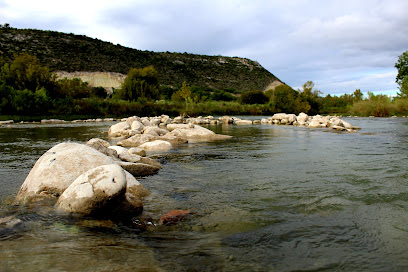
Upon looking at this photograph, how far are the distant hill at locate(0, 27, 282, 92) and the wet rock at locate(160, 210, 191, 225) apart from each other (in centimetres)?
6349

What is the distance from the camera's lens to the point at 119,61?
240 feet

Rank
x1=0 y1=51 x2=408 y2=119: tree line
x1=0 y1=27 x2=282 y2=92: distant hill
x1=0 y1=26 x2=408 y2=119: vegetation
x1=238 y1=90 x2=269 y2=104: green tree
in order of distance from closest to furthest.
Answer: x1=0 y1=51 x2=408 y2=119: tree line < x1=0 y1=26 x2=408 y2=119: vegetation < x1=238 y1=90 x2=269 y2=104: green tree < x1=0 y1=27 x2=282 y2=92: distant hill

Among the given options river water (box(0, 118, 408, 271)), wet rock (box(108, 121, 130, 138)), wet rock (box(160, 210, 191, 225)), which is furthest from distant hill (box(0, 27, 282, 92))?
wet rock (box(160, 210, 191, 225))

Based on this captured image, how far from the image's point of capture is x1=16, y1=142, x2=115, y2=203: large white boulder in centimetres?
412

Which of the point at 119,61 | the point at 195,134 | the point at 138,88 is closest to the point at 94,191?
the point at 195,134

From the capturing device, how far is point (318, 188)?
4.55 meters

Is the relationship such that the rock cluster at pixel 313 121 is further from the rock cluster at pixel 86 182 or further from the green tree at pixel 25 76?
the green tree at pixel 25 76

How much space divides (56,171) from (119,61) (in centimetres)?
7372

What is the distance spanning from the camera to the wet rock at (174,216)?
3.24 m

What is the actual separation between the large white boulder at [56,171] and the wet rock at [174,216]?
5.71 ft

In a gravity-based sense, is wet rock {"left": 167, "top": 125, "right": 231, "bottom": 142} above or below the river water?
above

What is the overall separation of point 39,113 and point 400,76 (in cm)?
5871

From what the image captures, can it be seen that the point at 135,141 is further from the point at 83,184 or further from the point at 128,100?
the point at 128,100

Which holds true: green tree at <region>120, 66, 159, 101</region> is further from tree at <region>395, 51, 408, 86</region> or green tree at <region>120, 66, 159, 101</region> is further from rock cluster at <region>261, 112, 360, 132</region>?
tree at <region>395, 51, 408, 86</region>
